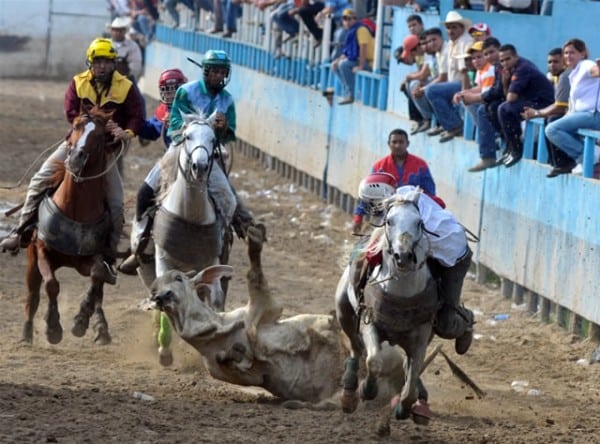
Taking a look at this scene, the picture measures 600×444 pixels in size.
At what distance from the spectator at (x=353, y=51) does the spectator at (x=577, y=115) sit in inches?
310

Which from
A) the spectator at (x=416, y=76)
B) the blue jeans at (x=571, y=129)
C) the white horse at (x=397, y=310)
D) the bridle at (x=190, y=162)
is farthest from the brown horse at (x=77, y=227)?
the spectator at (x=416, y=76)

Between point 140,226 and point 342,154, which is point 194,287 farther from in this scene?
point 342,154

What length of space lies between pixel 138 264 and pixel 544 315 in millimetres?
4164

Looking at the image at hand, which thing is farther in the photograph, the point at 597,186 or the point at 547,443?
the point at 597,186

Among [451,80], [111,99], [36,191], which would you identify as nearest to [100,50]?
[111,99]

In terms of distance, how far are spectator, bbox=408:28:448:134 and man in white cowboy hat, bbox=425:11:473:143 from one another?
95 millimetres

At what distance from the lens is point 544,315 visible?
47.8 ft

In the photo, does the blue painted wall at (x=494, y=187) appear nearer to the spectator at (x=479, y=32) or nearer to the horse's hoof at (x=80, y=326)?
the spectator at (x=479, y=32)

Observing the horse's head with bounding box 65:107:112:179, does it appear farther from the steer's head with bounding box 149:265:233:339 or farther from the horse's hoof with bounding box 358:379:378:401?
Answer: the horse's hoof with bounding box 358:379:378:401

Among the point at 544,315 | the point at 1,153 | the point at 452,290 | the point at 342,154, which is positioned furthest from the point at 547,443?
the point at 1,153

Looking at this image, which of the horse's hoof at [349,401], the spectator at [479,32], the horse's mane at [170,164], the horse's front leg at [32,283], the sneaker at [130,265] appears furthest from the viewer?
the spectator at [479,32]

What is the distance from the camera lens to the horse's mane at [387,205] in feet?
31.2

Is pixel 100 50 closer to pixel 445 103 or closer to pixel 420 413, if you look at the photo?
pixel 420 413

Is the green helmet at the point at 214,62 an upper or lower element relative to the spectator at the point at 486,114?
upper
